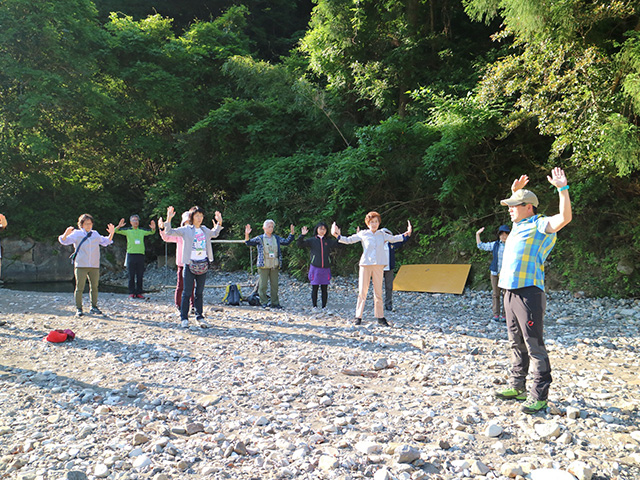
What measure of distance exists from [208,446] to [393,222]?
12050 mm

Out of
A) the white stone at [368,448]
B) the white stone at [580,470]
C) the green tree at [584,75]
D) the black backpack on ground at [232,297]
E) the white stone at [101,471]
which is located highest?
the green tree at [584,75]

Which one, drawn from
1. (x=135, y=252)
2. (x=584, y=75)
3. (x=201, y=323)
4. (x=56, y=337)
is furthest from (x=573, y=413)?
(x=135, y=252)

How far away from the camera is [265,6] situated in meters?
24.9

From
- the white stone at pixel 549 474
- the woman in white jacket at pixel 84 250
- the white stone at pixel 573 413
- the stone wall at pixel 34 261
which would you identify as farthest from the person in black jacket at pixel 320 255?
the stone wall at pixel 34 261

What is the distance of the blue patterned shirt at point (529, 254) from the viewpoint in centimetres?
380

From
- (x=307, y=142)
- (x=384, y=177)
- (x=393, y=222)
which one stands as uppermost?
(x=307, y=142)

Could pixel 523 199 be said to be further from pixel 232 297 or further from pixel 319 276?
pixel 232 297

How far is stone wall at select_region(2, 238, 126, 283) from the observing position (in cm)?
1856

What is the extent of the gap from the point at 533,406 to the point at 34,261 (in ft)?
69.3

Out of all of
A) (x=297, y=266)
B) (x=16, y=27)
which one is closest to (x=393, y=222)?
(x=297, y=266)

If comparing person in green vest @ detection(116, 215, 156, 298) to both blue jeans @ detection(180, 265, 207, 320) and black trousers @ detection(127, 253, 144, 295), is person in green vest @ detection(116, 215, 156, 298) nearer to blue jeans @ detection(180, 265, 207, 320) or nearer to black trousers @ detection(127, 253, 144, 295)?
black trousers @ detection(127, 253, 144, 295)

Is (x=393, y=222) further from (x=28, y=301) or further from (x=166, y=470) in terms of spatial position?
(x=166, y=470)

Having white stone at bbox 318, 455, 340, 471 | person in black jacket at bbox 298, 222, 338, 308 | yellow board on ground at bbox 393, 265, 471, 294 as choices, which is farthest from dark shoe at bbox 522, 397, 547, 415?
yellow board on ground at bbox 393, 265, 471, 294

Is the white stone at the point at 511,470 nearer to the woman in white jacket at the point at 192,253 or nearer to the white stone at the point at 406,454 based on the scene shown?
the white stone at the point at 406,454
